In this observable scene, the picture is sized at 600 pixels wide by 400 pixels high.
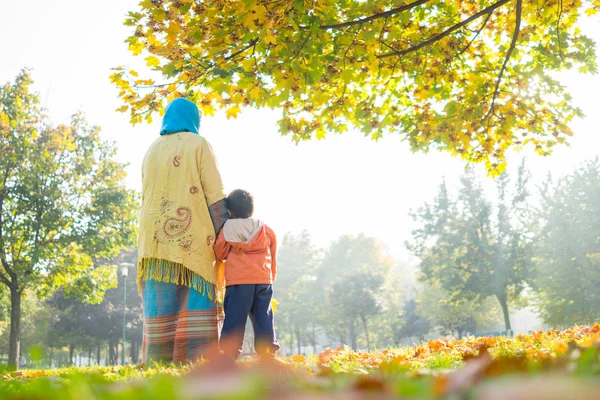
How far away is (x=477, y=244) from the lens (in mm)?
31109

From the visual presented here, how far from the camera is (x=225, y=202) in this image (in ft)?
14.5

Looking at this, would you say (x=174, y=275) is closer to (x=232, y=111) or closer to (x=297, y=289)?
(x=232, y=111)

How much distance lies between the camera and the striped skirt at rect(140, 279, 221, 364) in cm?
397

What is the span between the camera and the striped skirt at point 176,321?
3973 millimetres

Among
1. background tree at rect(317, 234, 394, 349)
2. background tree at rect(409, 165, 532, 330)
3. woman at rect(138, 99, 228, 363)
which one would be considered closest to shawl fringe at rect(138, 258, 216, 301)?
woman at rect(138, 99, 228, 363)

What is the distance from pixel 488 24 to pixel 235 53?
3.96 meters

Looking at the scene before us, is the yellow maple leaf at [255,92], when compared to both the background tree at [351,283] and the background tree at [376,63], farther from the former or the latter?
the background tree at [351,283]

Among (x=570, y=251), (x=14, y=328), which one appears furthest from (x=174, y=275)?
(x=570, y=251)

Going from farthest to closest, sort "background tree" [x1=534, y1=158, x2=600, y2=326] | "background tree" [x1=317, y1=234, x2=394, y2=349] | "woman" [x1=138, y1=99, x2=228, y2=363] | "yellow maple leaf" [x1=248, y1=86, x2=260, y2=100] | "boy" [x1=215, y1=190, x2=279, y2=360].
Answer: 1. "background tree" [x1=317, y1=234, x2=394, y2=349]
2. "background tree" [x1=534, y1=158, x2=600, y2=326]
3. "yellow maple leaf" [x1=248, y1=86, x2=260, y2=100]
4. "boy" [x1=215, y1=190, x2=279, y2=360]
5. "woman" [x1=138, y1=99, x2=228, y2=363]

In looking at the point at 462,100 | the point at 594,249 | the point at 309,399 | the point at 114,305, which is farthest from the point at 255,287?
the point at 114,305

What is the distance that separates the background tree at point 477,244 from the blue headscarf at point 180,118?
27218 millimetres

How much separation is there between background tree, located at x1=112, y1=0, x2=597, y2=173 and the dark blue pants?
6.91 ft

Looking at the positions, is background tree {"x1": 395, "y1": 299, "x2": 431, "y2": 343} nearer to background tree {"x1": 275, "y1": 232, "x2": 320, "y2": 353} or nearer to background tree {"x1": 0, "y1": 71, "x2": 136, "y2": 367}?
background tree {"x1": 275, "y1": 232, "x2": 320, "y2": 353}

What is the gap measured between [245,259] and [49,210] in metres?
14.7
